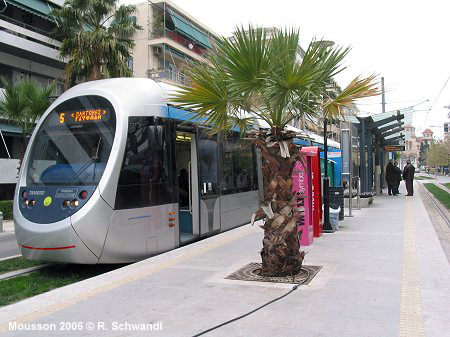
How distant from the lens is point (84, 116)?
748 cm

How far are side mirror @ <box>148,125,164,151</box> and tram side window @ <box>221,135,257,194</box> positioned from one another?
2.73m

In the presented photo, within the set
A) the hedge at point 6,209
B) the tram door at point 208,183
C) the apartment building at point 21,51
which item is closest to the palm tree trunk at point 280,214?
the tram door at point 208,183

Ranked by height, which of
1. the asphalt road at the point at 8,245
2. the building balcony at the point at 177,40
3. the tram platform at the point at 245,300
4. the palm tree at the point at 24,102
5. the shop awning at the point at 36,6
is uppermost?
the building balcony at the point at 177,40

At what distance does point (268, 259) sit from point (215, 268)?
3.25 ft

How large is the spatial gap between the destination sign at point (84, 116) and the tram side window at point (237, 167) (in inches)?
144

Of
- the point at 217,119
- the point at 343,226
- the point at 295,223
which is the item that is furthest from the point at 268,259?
the point at 343,226

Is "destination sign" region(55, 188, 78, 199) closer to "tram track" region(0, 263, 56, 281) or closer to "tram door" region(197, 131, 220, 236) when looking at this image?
"tram track" region(0, 263, 56, 281)

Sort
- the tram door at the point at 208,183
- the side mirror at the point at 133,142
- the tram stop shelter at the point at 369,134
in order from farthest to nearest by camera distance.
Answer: the tram stop shelter at the point at 369,134
the tram door at the point at 208,183
the side mirror at the point at 133,142

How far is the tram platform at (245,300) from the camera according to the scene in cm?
410

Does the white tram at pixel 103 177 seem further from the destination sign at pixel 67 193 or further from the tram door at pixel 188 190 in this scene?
the tram door at pixel 188 190

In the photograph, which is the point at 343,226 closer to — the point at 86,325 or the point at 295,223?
the point at 295,223

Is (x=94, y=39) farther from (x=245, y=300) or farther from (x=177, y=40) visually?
(x=245, y=300)

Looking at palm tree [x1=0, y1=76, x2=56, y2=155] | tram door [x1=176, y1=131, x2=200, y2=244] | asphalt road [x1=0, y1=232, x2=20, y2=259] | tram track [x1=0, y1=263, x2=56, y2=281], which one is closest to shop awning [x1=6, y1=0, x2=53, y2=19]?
palm tree [x1=0, y1=76, x2=56, y2=155]

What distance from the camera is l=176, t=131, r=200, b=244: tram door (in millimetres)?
9059
